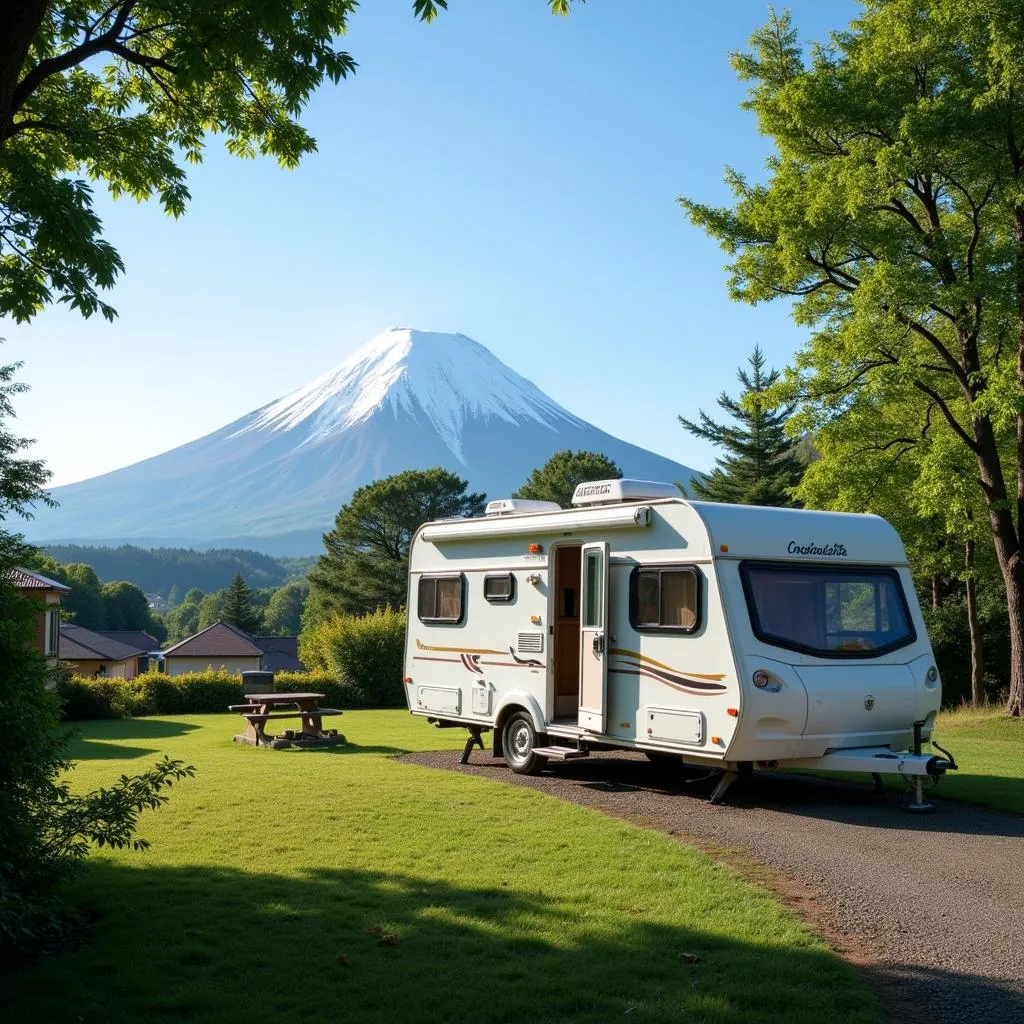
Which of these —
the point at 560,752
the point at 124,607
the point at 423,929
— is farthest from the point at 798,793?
the point at 124,607

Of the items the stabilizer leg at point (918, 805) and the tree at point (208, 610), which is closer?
the stabilizer leg at point (918, 805)

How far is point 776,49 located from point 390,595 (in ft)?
130

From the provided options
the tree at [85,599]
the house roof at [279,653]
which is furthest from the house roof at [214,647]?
the tree at [85,599]

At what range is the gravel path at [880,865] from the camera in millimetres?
5406

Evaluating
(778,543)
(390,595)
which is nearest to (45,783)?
(778,543)

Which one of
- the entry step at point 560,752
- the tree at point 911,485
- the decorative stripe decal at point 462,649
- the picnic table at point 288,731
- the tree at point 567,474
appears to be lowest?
the picnic table at point 288,731

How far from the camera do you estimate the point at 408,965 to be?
213 inches

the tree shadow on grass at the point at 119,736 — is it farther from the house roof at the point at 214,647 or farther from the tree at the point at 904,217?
the house roof at the point at 214,647

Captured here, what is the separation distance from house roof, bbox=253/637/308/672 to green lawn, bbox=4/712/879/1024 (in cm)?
7019

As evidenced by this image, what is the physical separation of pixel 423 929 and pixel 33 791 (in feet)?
7.36

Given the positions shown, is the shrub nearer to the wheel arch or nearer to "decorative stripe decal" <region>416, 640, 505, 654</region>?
"decorative stripe decal" <region>416, 640, 505, 654</region>

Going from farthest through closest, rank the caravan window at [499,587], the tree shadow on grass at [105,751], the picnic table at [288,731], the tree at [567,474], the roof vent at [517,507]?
the tree at [567,474] < the picnic table at [288,731] < the tree shadow on grass at [105,751] < the roof vent at [517,507] < the caravan window at [499,587]

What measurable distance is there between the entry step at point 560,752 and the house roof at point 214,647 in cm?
5903

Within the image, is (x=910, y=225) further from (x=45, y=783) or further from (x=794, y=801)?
(x=45, y=783)
